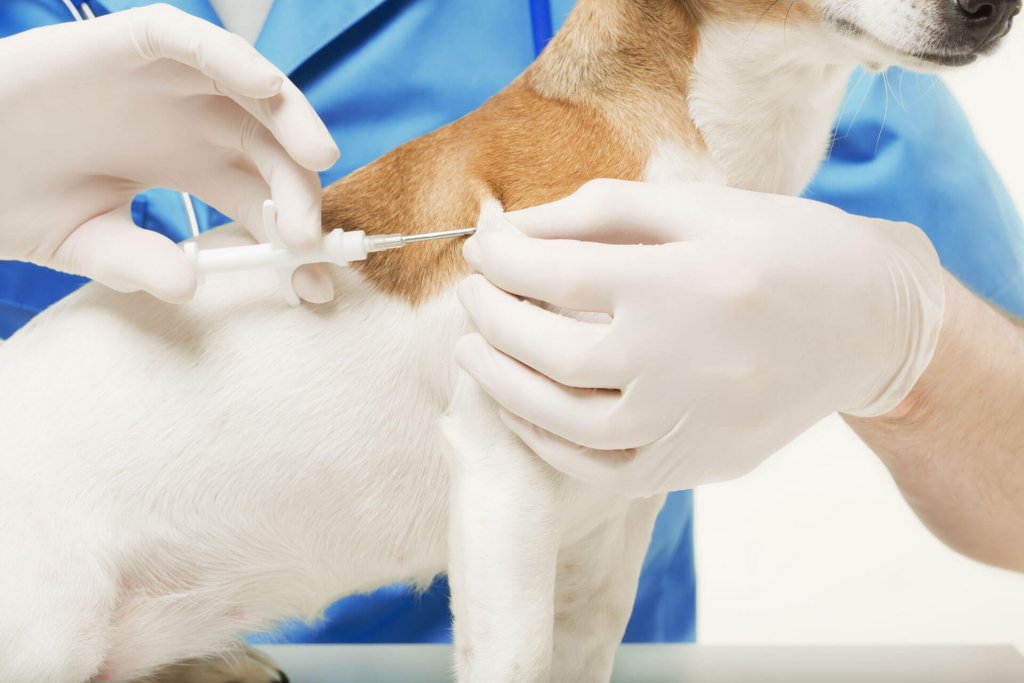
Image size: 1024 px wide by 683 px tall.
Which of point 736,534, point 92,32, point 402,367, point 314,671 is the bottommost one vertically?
point 736,534

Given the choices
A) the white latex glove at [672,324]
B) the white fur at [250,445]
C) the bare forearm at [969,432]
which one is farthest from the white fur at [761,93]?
the bare forearm at [969,432]

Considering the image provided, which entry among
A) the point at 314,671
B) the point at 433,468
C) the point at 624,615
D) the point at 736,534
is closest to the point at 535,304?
the point at 433,468

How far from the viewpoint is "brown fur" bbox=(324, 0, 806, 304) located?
0.97 metres

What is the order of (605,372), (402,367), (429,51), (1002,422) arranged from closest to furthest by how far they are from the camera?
1. (605,372)
2. (402,367)
3. (1002,422)
4. (429,51)

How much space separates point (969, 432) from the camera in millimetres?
1280

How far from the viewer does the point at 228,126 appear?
1.02 m

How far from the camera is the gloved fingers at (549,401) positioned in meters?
0.89

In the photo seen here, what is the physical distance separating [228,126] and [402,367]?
1.13 feet

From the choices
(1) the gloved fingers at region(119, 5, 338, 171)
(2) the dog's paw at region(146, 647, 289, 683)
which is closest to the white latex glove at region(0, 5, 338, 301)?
(1) the gloved fingers at region(119, 5, 338, 171)

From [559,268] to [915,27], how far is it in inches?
16.4

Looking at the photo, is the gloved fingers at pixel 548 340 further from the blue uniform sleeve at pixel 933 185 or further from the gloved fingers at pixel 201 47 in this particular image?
the blue uniform sleeve at pixel 933 185

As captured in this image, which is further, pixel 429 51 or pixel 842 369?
pixel 429 51

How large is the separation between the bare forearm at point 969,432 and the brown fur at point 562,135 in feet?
1.67

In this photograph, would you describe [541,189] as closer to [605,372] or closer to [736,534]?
[605,372]
